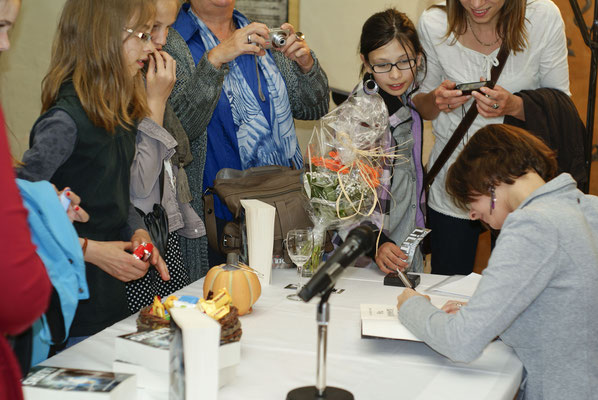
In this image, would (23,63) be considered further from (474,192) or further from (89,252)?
(474,192)

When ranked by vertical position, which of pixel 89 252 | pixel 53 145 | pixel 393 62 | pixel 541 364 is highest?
pixel 393 62

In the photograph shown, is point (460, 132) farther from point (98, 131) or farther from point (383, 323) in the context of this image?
point (98, 131)

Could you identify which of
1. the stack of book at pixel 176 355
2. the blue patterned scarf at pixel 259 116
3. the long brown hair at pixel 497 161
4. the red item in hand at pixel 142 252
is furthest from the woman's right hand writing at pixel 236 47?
Answer: the stack of book at pixel 176 355

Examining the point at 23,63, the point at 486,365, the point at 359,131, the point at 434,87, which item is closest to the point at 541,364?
the point at 486,365

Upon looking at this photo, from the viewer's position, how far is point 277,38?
2.44m

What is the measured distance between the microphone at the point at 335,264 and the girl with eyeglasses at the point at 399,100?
4.36 ft

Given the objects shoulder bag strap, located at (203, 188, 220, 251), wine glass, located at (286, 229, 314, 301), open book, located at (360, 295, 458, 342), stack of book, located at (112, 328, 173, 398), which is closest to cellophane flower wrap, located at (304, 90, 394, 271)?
wine glass, located at (286, 229, 314, 301)

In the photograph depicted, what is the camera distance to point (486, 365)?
4.62 feet

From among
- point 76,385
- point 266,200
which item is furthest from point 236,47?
point 76,385

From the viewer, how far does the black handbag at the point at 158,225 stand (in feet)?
6.78

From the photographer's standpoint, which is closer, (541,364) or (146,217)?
(541,364)

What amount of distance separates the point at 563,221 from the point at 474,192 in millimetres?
297

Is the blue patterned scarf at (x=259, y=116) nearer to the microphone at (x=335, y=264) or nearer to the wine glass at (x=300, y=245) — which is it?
the wine glass at (x=300, y=245)

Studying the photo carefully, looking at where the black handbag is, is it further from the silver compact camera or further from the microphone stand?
the microphone stand
